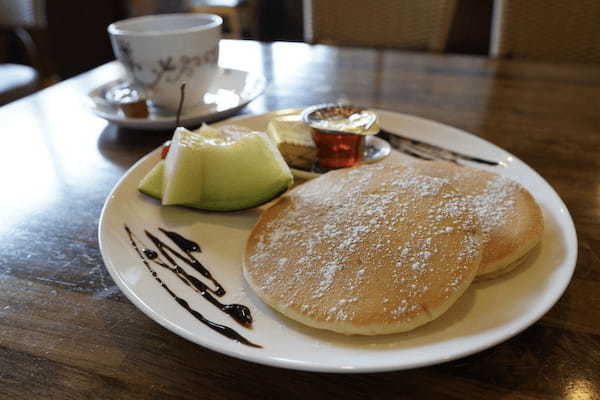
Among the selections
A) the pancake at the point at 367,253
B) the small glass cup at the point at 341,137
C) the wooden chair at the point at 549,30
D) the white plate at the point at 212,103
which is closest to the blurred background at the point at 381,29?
the wooden chair at the point at 549,30

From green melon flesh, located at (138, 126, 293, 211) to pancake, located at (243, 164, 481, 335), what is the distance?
0.06 metres

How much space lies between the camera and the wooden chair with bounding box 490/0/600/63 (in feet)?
6.15

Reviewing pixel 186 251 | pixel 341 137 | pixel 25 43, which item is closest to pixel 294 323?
pixel 186 251

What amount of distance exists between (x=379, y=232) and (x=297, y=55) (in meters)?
1.23

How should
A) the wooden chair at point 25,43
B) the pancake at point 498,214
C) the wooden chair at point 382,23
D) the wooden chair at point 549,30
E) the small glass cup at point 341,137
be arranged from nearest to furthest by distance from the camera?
the pancake at point 498,214, the small glass cup at point 341,137, the wooden chair at point 549,30, the wooden chair at point 382,23, the wooden chair at point 25,43

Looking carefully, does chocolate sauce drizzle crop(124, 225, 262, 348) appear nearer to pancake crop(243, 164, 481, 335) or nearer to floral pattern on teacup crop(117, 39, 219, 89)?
pancake crop(243, 164, 481, 335)

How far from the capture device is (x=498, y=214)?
2.36 ft

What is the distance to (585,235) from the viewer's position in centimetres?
78

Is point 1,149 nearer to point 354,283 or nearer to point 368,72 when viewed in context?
point 354,283

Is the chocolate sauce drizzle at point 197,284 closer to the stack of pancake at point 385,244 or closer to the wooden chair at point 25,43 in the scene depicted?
the stack of pancake at point 385,244

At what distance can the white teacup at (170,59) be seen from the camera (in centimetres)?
114

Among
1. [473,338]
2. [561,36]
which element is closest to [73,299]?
[473,338]

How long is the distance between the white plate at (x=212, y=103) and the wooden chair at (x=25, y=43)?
1.13 meters

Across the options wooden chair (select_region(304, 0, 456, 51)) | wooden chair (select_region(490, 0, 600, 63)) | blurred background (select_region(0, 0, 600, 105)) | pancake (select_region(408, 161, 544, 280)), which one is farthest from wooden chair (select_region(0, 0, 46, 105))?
wooden chair (select_region(490, 0, 600, 63))
